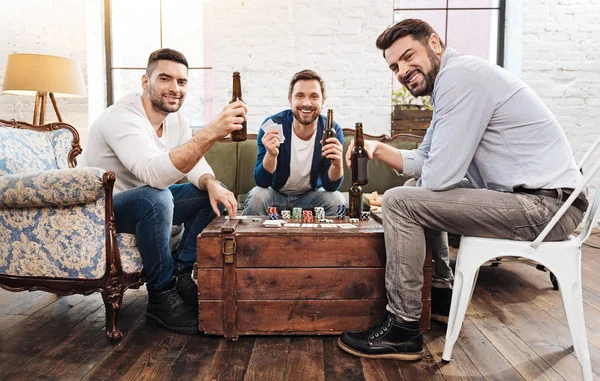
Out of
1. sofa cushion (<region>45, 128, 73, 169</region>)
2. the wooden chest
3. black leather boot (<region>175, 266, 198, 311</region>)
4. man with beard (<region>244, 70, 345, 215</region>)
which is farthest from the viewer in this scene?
man with beard (<region>244, 70, 345, 215</region>)

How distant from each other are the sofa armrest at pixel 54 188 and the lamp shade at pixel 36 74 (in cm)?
187

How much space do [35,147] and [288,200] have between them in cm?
124

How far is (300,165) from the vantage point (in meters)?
2.59

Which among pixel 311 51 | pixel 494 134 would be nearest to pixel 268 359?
pixel 494 134

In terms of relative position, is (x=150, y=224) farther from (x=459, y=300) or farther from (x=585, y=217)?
(x=585, y=217)

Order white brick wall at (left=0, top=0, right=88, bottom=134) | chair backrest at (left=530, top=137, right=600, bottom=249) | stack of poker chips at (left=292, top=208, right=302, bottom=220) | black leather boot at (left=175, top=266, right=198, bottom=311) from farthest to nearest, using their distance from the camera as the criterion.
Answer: white brick wall at (left=0, top=0, right=88, bottom=134), stack of poker chips at (left=292, top=208, right=302, bottom=220), black leather boot at (left=175, top=266, right=198, bottom=311), chair backrest at (left=530, top=137, right=600, bottom=249)

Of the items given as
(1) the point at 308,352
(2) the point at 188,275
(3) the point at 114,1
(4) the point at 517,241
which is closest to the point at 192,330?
(2) the point at 188,275

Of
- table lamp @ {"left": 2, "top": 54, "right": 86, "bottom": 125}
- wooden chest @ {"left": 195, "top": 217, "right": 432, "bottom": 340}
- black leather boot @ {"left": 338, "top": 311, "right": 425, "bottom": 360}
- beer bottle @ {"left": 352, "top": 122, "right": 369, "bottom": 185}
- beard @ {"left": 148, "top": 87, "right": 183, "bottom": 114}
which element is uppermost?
table lamp @ {"left": 2, "top": 54, "right": 86, "bottom": 125}

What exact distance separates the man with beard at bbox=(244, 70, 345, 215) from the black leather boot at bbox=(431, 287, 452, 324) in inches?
29.6

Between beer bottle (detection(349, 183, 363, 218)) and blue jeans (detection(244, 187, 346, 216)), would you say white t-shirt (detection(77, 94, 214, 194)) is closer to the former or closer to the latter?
blue jeans (detection(244, 187, 346, 216))

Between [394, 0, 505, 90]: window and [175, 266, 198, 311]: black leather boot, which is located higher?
[394, 0, 505, 90]: window

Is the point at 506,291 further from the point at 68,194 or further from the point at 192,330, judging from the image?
the point at 68,194

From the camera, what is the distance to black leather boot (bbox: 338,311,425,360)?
1.55 meters

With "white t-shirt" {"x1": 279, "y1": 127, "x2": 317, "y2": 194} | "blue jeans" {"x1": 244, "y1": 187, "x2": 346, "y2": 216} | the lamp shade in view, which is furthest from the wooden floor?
the lamp shade
